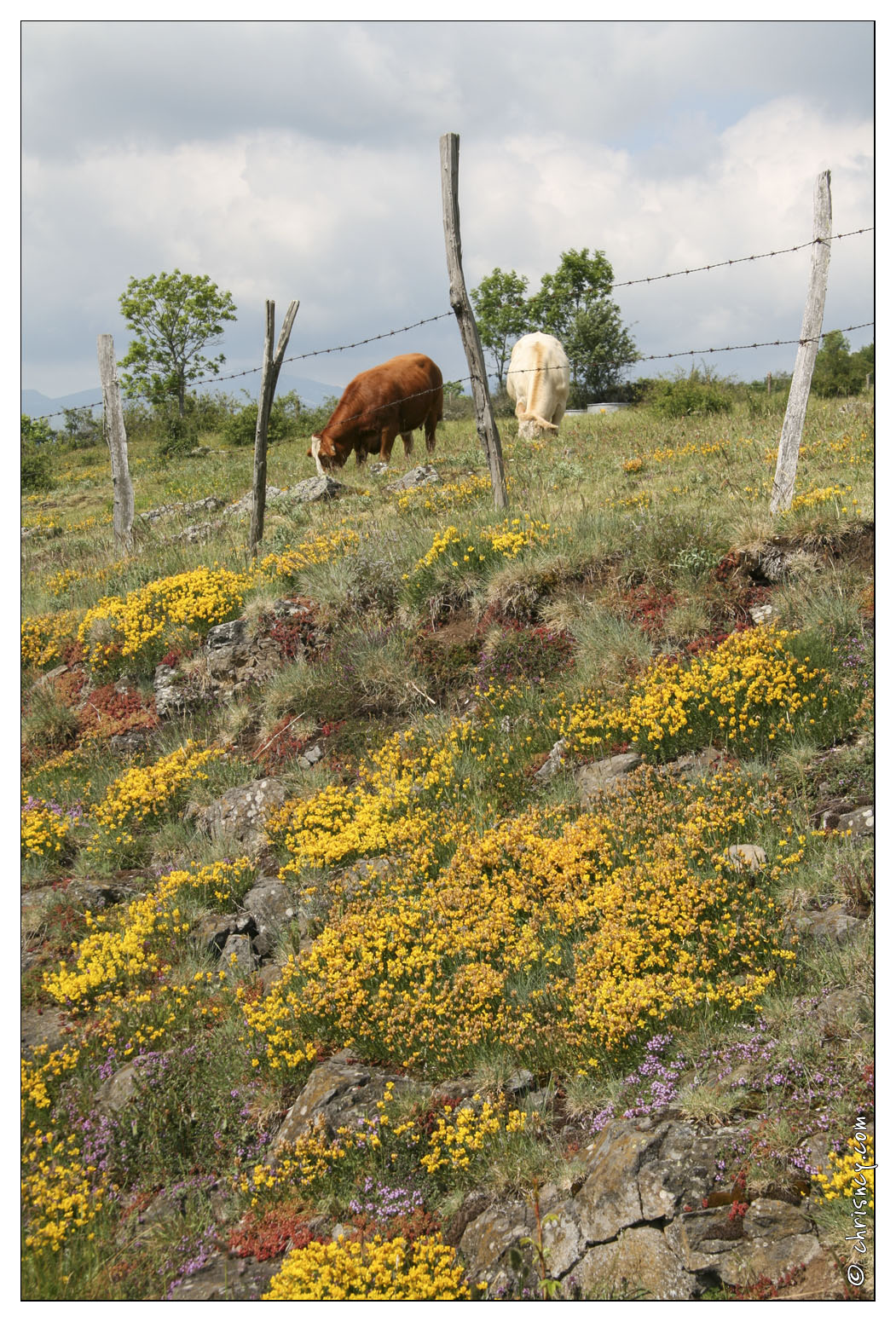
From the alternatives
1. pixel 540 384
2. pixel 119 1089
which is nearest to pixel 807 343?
pixel 119 1089

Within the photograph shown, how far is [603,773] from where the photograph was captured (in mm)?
6344

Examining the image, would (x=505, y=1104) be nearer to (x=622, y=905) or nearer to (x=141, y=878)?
(x=622, y=905)

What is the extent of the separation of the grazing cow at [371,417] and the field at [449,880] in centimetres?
667

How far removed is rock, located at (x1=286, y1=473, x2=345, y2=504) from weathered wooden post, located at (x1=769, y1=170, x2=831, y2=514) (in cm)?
835

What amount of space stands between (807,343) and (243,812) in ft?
22.0

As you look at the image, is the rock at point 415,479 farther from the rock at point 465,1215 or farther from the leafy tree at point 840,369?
the leafy tree at point 840,369

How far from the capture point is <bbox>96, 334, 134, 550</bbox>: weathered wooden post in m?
13.3

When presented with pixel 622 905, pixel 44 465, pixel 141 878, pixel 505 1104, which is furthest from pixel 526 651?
pixel 44 465

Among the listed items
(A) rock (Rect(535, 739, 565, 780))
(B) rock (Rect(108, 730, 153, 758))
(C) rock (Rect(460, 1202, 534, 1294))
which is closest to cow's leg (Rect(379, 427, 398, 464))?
(B) rock (Rect(108, 730, 153, 758))

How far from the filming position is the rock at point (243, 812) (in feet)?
23.4

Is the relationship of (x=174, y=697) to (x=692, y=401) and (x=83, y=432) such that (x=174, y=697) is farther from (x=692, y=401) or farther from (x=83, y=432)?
(x=83, y=432)

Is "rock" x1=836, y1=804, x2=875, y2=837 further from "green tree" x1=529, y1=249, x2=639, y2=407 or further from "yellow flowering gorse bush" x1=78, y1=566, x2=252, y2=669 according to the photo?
"green tree" x1=529, y1=249, x2=639, y2=407

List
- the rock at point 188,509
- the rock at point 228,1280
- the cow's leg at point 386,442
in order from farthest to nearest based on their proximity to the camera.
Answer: the cow's leg at point 386,442 → the rock at point 188,509 → the rock at point 228,1280

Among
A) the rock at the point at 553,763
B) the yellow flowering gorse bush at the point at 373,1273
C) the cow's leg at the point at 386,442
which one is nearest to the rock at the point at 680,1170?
the yellow flowering gorse bush at the point at 373,1273
